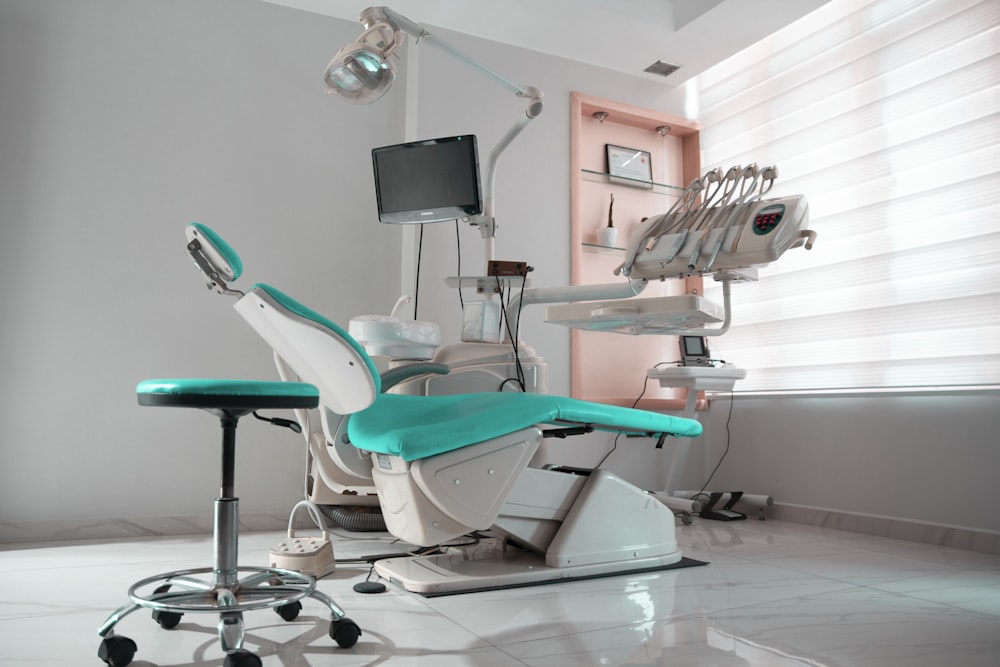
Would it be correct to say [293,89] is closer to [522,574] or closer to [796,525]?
[522,574]

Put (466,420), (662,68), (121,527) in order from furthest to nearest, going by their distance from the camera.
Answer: (662,68) < (121,527) < (466,420)

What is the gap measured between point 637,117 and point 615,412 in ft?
9.35

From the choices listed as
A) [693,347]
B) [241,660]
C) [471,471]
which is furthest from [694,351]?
[241,660]

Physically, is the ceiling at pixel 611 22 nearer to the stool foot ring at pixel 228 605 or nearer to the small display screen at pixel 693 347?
the small display screen at pixel 693 347

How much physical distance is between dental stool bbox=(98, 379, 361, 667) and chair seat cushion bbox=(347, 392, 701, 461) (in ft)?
1.47

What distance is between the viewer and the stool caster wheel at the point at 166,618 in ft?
5.88

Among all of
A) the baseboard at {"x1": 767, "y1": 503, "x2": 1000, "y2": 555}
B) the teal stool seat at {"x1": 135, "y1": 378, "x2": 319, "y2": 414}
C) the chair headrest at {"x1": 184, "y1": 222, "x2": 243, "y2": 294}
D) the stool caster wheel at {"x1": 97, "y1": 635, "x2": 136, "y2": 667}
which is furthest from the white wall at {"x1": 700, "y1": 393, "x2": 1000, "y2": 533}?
the stool caster wheel at {"x1": 97, "y1": 635, "x2": 136, "y2": 667}

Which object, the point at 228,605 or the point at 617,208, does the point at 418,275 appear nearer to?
the point at 617,208

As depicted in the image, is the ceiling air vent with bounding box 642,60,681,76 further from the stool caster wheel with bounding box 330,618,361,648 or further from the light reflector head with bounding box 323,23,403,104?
the stool caster wheel with bounding box 330,618,361,648

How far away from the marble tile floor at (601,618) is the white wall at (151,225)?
595 mm

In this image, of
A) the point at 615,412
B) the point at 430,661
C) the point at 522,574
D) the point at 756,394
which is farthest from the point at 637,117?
the point at 430,661

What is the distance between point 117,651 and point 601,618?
1.14 metres

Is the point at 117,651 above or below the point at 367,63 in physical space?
below

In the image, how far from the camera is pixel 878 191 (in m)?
3.62
